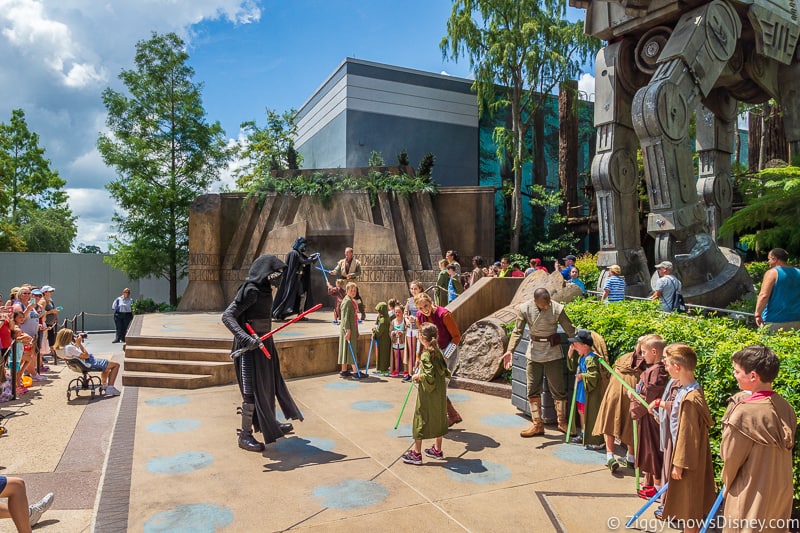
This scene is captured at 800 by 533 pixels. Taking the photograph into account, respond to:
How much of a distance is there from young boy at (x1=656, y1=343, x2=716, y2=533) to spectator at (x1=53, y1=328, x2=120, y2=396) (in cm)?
836

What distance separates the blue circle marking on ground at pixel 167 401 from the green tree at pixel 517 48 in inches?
693

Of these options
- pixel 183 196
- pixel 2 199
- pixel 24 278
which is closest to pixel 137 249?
pixel 183 196

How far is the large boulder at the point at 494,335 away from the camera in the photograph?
28.1ft

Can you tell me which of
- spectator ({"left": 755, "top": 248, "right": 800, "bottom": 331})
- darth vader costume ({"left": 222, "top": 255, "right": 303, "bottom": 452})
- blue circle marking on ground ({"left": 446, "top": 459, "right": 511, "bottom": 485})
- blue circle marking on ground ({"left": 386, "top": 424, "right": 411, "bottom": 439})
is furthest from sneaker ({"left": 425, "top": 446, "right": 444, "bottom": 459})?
spectator ({"left": 755, "top": 248, "right": 800, "bottom": 331})

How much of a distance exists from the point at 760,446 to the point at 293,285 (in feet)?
33.8

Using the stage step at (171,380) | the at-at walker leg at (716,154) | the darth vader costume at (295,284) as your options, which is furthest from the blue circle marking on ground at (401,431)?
the at-at walker leg at (716,154)

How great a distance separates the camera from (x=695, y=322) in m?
5.86

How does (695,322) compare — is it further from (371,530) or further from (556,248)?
(556,248)

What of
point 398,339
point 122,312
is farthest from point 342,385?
point 122,312

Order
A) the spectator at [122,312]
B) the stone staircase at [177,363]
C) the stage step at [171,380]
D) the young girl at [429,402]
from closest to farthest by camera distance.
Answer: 1. the young girl at [429,402]
2. the stage step at [171,380]
3. the stone staircase at [177,363]
4. the spectator at [122,312]

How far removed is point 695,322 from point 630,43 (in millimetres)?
6629

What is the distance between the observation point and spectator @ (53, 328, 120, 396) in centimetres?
860

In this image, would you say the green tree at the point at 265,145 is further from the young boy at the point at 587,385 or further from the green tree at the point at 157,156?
the young boy at the point at 587,385

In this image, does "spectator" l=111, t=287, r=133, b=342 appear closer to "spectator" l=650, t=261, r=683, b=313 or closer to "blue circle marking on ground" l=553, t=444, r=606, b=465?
"blue circle marking on ground" l=553, t=444, r=606, b=465
